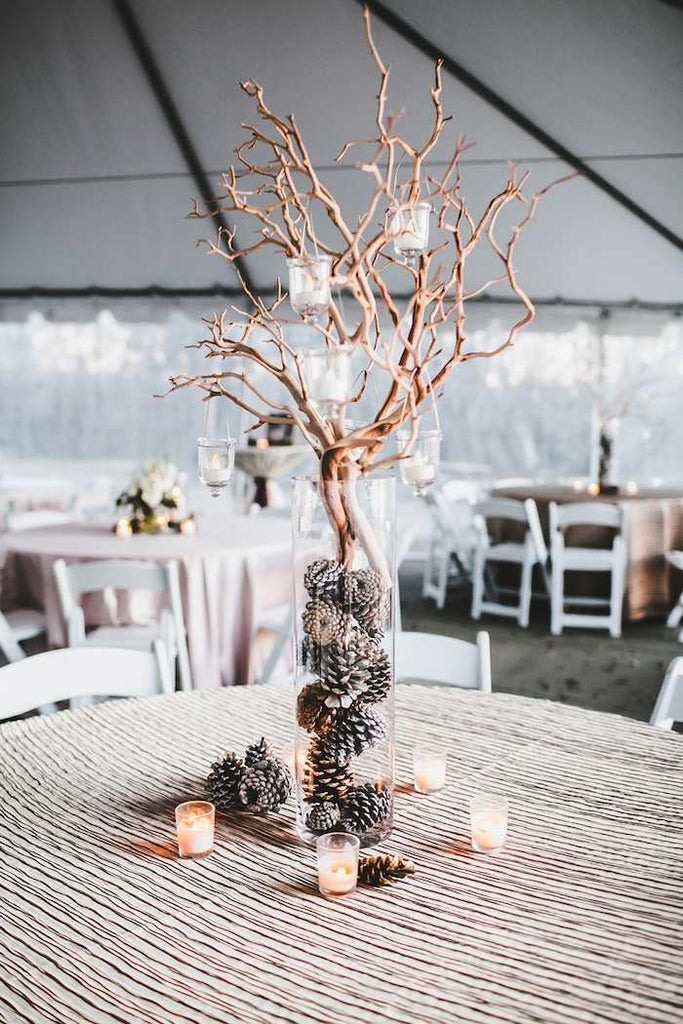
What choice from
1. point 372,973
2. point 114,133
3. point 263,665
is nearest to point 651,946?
point 372,973

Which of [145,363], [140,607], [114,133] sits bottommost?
[140,607]

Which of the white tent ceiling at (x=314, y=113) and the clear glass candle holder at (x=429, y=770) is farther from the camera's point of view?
the white tent ceiling at (x=314, y=113)

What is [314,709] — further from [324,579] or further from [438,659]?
[438,659]

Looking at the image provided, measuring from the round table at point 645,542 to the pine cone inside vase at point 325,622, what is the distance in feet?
15.7

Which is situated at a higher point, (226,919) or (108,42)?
(108,42)

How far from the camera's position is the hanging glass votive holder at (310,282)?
1.12 m

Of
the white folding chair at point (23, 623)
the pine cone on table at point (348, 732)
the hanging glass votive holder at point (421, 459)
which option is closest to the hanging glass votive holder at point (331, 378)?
the hanging glass votive holder at point (421, 459)

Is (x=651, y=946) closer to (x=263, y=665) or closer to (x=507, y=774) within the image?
(x=507, y=774)

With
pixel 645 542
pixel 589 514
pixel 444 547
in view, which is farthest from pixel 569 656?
pixel 444 547

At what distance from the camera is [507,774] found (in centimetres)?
146

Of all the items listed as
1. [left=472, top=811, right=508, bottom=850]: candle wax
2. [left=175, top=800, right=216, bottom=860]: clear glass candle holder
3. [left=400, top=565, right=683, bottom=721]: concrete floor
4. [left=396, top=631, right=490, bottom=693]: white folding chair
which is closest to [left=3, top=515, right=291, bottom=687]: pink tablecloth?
[left=400, top=565, right=683, bottom=721]: concrete floor

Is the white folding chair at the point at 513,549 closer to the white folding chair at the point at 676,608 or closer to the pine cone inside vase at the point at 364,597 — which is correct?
the white folding chair at the point at 676,608

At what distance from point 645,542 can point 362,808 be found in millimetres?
5062

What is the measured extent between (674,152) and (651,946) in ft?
19.5
